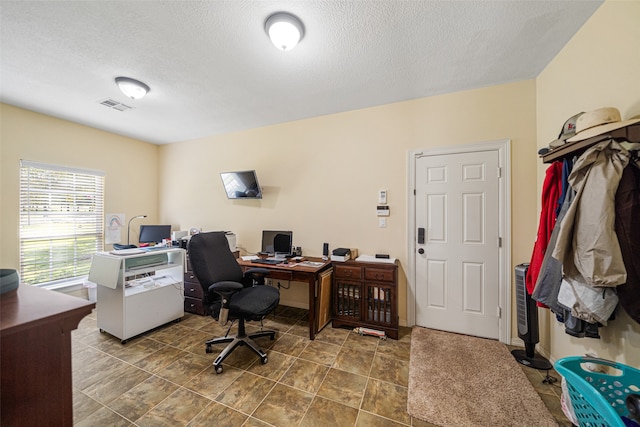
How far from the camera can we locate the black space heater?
2047 millimetres

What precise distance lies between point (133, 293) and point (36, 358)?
1766mm

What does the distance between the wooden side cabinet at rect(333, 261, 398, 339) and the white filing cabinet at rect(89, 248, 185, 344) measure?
2050 millimetres

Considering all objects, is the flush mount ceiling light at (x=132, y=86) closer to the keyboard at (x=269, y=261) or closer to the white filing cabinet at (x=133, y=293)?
the white filing cabinet at (x=133, y=293)

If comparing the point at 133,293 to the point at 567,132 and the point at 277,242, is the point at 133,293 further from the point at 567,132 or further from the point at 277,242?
the point at 567,132

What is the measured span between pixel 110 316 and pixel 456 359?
360 centimetres

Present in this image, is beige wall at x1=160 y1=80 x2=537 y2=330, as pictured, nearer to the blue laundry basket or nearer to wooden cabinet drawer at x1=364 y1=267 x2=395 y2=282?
wooden cabinet drawer at x1=364 y1=267 x2=395 y2=282

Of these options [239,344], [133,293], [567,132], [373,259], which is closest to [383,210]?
[373,259]

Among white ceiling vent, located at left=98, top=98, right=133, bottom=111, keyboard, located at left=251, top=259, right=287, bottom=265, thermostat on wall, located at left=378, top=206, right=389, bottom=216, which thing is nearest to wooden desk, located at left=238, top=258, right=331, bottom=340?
keyboard, located at left=251, top=259, right=287, bottom=265

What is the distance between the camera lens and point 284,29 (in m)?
1.60

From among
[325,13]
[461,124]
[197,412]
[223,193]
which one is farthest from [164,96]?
[461,124]

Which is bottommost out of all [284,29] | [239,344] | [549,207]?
[239,344]

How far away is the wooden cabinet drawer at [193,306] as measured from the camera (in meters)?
3.11

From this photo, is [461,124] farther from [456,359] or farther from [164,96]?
[164,96]

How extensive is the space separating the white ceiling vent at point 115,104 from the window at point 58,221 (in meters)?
1.31
